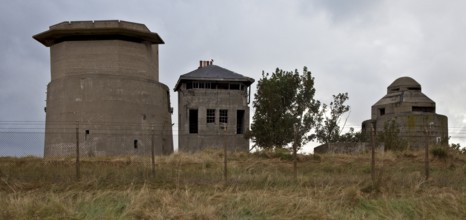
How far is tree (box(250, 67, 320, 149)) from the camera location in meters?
31.2

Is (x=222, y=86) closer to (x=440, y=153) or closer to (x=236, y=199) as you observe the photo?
(x=440, y=153)

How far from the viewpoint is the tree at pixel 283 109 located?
3119 centimetres

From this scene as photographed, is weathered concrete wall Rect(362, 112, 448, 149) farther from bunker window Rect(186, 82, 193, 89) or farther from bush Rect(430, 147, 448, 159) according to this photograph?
bush Rect(430, 147, 448, 159)

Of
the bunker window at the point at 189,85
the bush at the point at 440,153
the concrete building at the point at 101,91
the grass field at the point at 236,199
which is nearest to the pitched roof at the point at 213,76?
the bunker window at the point at 189,85

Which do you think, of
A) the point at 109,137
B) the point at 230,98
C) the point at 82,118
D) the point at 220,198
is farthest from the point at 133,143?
the point at 220,198

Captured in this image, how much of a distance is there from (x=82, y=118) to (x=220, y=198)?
75.1 feet

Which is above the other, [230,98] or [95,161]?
[230,98]

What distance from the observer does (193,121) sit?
38.5 meters

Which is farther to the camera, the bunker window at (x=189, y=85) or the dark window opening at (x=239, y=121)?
the dark window opening at (x=239, y=121)

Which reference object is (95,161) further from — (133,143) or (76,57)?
(76,57)

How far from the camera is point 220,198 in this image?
33.9ft

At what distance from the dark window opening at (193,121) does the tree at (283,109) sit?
6459 millimetres

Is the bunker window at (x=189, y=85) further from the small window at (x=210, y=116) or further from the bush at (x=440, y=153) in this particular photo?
the bush at (x=440, y=153)

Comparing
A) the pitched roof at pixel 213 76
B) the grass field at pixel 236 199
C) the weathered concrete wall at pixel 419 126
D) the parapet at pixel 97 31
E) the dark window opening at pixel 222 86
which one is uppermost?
the parapet at pixel 97 31
